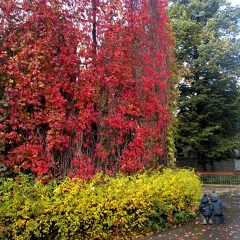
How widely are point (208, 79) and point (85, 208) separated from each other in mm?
17268

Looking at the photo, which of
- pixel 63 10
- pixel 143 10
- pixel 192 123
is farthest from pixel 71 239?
pixel 192 123

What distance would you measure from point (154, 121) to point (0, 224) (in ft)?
19.1

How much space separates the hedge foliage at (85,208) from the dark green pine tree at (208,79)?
1284 centimetres

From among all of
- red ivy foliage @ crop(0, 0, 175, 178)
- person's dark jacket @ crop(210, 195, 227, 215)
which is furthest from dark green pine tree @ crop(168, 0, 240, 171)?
person's dark jacket @ crop(210, 195, 227, 215)

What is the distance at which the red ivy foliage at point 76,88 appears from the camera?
26.2 ft

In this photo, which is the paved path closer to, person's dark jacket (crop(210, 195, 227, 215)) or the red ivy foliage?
person's dark jacket (crop(210, 195, 227, 215))

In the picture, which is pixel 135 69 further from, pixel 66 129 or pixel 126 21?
pixel 66 129

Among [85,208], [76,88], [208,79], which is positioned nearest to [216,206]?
[85,208]

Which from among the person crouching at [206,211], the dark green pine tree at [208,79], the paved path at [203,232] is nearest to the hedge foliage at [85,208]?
the paved path at [203,232]

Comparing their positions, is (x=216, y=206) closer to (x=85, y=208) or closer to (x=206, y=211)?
(x=206, y=211)

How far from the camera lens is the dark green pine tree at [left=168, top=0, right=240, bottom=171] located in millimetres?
20359

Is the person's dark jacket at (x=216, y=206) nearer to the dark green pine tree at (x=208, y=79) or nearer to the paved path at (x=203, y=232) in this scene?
the paved path at (x=203, y=232)

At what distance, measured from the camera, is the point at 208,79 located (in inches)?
856

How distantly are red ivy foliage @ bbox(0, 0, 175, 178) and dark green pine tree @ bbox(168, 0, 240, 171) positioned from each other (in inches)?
442
